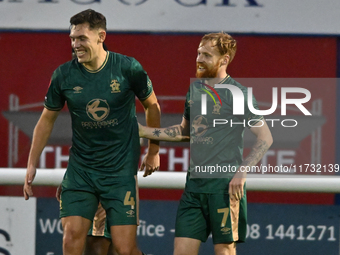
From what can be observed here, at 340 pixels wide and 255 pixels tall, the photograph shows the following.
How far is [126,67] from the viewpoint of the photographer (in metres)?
3.26

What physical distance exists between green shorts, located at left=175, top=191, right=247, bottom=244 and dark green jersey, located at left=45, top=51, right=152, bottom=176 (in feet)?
1.26

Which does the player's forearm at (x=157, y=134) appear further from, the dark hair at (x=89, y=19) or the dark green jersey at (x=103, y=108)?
the dark hair at (x=89, y=19)

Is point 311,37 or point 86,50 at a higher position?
point 311,37

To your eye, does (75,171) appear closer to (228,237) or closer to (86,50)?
(86,50)

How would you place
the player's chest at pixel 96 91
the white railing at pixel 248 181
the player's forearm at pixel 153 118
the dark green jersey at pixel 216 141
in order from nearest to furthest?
the player's chest at pixel 96 91 → the dark green jersey at pixel 216 141 → the player's forearm at pixel 153 118 → the white railing at pixel 248 181

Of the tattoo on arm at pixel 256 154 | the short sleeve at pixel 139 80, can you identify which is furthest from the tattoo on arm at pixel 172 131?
the tattoo on arm at pixel 256 154

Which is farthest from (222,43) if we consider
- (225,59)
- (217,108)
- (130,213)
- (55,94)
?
(130,213)

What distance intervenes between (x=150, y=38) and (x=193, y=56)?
13.4 inches

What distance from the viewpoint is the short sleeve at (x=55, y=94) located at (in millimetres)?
3236

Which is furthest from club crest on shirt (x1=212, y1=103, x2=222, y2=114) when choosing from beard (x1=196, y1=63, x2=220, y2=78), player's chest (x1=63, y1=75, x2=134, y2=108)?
player's chest (x1=63, y1=75, x2=134, y2=108)

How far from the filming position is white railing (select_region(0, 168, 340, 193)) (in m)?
3.95

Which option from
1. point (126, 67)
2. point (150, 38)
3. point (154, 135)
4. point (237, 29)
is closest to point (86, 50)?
point (126, 67)

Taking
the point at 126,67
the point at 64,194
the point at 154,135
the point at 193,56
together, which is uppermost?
the point at 193,56

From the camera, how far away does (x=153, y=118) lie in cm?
343
